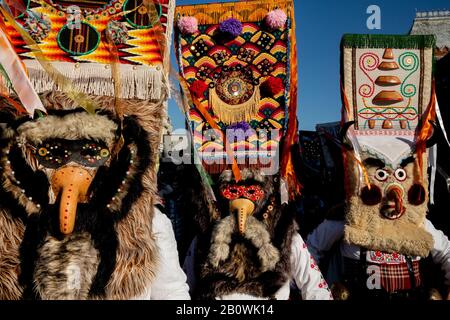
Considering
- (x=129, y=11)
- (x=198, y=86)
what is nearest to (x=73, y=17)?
(x=129, y=11)

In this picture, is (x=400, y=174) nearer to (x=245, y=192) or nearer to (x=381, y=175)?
(x=381, y=175)

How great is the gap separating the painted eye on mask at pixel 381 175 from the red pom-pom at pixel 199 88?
139 cm

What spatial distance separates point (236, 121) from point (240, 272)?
42.5 inches

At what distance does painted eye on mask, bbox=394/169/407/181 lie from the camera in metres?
2.99

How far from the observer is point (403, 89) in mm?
3154

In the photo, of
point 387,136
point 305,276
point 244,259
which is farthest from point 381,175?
point 244,259

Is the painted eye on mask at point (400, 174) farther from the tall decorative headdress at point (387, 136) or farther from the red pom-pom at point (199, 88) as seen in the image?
the red pom-pom at point (199, 88)

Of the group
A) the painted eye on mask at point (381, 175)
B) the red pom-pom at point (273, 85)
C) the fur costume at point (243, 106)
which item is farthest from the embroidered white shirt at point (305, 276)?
the red pom-pom at point (273, 85)

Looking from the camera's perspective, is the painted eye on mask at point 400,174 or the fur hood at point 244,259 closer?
the fur hood at point 244,259

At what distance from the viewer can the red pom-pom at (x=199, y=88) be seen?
9.88ft

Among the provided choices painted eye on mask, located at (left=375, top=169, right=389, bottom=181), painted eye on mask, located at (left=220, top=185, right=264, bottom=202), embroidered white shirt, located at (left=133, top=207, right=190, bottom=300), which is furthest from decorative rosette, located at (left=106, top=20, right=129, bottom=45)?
painted eye on mask, located at (left=375, top=169, right=389, bottom=181)

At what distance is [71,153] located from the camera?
198cm

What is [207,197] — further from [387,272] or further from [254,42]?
[387,272]

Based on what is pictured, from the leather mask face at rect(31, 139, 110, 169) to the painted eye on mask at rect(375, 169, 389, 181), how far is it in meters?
1.94
